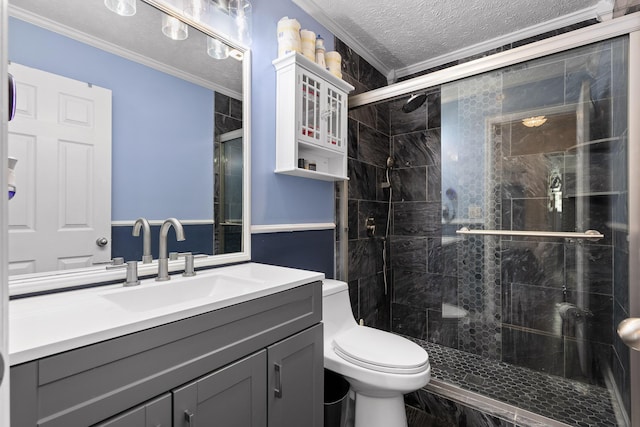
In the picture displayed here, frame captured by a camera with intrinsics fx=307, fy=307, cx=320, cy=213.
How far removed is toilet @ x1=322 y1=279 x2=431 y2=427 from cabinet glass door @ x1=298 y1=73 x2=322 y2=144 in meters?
1.14

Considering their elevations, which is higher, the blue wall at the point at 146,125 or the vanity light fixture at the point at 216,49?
the vanity light fixture at the point at 216,49

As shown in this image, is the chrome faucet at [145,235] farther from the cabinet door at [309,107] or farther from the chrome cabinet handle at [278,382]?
the cabinet door at [309,107]

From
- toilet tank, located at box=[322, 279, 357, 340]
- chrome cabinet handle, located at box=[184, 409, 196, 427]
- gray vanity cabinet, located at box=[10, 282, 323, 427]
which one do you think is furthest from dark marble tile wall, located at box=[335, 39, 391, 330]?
chrome cabinet handle, located at box=[184, 409, 196, 427]

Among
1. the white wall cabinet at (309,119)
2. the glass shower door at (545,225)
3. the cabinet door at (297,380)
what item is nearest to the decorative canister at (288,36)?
the white wall cabinet at (309,119)

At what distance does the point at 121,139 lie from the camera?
1196 millimetres

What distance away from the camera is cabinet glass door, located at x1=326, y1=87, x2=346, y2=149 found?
189 centimetres

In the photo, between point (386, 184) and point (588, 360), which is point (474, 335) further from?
point (386, 184)

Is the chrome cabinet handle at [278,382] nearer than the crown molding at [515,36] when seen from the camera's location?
Yes

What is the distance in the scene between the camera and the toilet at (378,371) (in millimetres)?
1364

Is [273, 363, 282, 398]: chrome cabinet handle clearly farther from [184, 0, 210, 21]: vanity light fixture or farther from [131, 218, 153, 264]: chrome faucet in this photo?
[184, 0, 210, 21]: vanity light fixture

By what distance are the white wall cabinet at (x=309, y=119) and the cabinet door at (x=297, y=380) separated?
89cm

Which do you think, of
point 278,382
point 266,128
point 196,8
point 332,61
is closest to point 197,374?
point 278,382

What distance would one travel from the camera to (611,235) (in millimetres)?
1713

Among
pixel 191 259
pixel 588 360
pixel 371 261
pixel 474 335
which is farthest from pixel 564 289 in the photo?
pixel 191 259
